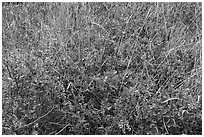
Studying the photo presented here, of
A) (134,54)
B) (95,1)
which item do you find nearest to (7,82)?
(134,54)

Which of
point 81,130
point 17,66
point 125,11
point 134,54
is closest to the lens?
point 81,130

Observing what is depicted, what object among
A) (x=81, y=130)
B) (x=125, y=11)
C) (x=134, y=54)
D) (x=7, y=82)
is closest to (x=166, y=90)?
(x=134, y=54)

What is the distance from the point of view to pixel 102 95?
274 cm

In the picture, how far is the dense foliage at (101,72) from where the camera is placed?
2.62m

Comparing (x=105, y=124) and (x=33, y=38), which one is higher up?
(x=33, y=38)

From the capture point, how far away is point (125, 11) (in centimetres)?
338

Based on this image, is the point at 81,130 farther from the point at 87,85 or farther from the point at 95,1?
the point at 95,1

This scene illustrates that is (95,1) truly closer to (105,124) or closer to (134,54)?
(134,54)

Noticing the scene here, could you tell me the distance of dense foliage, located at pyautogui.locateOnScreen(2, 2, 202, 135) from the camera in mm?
2625

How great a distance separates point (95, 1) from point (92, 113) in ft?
4.39

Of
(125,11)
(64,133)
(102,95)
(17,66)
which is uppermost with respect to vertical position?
(125,11)

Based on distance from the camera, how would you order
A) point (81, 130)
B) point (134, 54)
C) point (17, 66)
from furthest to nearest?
point (134, 54) → point (17, 66) → point (81, 130)

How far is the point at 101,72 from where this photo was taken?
292 cm

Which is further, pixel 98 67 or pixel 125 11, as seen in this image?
pixel 125 11
